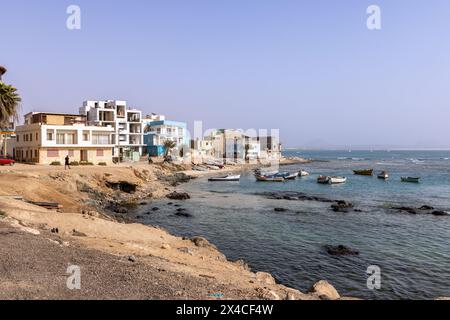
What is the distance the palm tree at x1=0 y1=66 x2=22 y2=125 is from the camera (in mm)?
34594

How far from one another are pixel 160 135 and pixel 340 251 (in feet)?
253

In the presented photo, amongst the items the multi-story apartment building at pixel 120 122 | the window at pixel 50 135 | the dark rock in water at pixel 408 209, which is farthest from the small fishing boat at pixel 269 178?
the window at pixel 50 135

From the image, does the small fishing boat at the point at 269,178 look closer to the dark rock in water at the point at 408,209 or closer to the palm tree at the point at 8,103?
the dark rock in water at the point at 408,209

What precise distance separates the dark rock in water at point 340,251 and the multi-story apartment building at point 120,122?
61.1 m

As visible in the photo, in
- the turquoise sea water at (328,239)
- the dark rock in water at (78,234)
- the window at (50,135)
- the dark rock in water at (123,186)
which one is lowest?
the turquoise sea water at (328,239)

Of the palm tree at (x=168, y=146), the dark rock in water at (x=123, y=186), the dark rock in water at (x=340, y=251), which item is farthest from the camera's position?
the palm tree at (x=168, y=146)

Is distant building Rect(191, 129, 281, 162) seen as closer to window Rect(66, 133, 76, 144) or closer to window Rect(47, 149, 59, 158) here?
window Rect(66, 133, 76, 144)

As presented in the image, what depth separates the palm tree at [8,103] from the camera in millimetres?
34594

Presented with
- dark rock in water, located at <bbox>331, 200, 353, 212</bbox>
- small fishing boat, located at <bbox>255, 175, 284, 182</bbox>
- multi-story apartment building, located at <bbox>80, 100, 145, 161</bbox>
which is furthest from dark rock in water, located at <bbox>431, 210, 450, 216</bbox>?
multi-story apartment building, located at <bbox>80, 100, 145, 161</bbox>

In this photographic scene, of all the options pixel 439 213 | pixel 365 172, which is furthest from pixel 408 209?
pixel 365 172

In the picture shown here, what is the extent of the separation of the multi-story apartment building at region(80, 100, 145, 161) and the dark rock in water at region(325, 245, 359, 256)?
6113 cm

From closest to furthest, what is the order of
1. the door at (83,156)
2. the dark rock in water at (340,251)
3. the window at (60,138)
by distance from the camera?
the dark rock in water at (340,251) < the window at (60,138) < the door at (83,156)

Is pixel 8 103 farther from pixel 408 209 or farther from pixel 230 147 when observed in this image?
pixel 230 147

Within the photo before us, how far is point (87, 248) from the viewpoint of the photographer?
1504 cm
